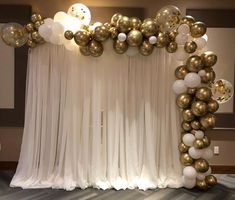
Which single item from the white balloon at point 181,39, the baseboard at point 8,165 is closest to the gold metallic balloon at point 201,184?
the white balloon at point 181,39

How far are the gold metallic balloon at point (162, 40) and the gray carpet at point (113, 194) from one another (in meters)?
1.67

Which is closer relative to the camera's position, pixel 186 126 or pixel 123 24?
pixel 123 24

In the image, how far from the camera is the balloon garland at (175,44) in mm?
3178

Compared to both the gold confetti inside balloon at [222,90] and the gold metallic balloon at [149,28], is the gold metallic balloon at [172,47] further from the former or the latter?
the gold confetti inside balloon at [222,90]

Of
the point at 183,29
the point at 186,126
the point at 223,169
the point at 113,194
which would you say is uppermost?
the point at 183,29

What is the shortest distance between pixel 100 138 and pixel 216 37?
6.58 ft

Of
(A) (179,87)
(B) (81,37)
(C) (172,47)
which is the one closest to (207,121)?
(A) (179,87)

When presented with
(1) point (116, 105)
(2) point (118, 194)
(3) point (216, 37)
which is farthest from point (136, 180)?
(3) point (216, 37)

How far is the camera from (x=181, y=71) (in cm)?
327

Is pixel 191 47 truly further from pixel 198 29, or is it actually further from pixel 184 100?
pixel 184 100

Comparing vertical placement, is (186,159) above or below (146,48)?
below

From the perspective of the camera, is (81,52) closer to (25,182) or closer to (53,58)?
(53,58)

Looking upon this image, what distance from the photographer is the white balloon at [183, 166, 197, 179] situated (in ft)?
10.7

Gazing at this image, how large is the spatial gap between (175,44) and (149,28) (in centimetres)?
35
